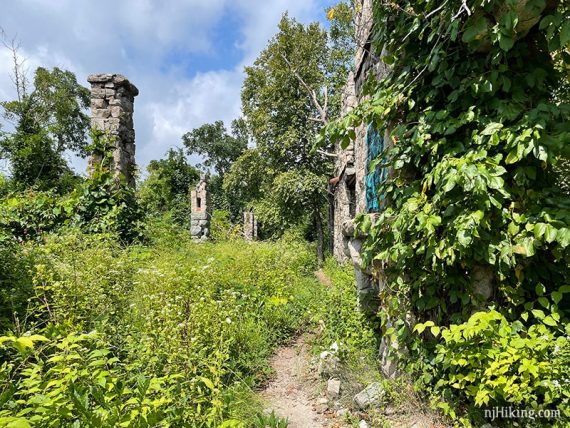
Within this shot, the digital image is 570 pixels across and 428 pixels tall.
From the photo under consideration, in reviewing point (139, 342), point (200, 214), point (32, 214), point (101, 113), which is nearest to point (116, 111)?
point (101, 113)

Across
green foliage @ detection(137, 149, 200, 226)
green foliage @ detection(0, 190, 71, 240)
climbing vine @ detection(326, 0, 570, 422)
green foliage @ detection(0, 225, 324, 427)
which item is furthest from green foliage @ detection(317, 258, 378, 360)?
green foliage @ detection(137, 149, 200, 226)

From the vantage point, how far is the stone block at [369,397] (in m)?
2.73

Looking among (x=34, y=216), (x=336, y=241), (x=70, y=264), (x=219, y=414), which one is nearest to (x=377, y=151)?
(x=219, y=414)

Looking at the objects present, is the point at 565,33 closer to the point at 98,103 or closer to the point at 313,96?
the point at 98,103

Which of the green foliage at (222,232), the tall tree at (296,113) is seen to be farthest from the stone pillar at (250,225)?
the green foliage at (222,232)

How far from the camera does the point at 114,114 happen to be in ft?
25.3

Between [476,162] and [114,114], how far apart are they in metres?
7.92

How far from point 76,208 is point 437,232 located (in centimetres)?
687

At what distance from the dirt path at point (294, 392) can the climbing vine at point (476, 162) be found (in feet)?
3.39

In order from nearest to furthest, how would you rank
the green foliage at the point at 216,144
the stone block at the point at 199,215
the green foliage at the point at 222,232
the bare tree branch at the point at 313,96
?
the green foliage at the point at 222,232 → the stone block at the point at 199,215 → the bare tree branch at the point at 313,96 → the green foliage at the point at 216,144

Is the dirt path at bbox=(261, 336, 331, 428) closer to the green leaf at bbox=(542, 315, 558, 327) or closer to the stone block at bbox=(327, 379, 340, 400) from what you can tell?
the stone block at bbox=(327, 379, 340, 400)

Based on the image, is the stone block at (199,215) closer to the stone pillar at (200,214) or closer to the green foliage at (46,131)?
the stone pillar at (200,214)

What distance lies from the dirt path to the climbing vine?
1.03 meters

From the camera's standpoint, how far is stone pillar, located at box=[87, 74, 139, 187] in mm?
7543
